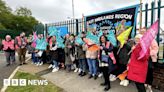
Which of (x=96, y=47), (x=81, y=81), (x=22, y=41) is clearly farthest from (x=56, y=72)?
(x=22, y=41)

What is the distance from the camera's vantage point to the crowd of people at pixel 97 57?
520 cm

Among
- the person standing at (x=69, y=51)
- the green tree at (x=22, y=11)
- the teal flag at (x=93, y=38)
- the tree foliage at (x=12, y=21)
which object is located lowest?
the person standing at (x=69, y=51)

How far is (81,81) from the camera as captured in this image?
25.3 ft

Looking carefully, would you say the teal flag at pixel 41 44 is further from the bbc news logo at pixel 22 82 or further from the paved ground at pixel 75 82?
the bbc news logo at pixel 22 82

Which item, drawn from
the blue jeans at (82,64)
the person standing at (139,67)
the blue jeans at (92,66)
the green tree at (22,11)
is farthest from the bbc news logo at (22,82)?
the green tree at (22,11)

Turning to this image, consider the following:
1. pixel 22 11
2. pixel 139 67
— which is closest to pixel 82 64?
pixel 139 67

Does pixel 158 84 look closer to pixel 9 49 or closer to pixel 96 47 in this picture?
pixel 96 47

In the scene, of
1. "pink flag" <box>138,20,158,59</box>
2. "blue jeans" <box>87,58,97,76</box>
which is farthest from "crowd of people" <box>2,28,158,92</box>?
"pink flag" <box>138,20,158,59</box>

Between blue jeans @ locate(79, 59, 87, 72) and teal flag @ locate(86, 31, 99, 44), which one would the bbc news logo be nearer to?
blue jeans @ locate(79, 59, 87, 72)

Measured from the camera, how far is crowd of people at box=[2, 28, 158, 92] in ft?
17.1

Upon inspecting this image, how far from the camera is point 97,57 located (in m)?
7.59

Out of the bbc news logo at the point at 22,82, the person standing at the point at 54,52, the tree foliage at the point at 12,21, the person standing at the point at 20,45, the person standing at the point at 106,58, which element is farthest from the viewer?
the tree foliage at the point at 12,21

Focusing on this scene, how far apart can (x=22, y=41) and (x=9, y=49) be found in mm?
999

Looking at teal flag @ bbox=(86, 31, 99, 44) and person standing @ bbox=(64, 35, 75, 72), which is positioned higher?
teal flag @ bbox=(86, 31, 99, 44)
